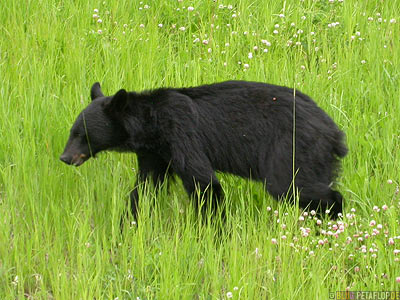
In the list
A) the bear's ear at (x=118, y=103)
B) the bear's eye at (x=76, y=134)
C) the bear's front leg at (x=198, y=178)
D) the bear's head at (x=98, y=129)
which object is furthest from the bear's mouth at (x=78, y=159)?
the bear's front leg at (x=198, y=178)

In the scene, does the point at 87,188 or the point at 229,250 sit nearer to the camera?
the point at 229,250

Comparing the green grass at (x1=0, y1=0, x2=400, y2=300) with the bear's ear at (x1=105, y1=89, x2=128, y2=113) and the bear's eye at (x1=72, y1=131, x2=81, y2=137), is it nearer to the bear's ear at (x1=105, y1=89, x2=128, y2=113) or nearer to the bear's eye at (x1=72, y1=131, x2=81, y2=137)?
the bear's eye at (x1=72, y1=131, x2=81, y2=137)

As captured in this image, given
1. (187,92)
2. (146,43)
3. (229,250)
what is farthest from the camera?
(146,43)

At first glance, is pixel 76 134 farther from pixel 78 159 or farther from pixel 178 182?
pixel 178 182

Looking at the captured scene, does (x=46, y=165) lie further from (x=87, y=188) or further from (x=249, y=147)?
(x=249, y=147)

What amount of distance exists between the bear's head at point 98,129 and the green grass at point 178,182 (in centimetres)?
26

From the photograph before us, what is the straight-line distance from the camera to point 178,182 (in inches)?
215

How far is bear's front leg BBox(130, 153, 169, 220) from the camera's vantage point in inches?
202

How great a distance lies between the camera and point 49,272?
13.8 ft

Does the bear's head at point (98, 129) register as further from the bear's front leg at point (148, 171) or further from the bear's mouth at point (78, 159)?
the bear's front leg at point (148, 171)

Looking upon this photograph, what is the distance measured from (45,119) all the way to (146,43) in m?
1.46

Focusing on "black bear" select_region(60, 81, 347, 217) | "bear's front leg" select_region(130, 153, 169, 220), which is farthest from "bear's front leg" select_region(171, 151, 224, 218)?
"bear's front leg" select_region(130, 153, 169, 220)

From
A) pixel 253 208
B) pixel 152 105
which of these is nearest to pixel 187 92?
pixel 152 105

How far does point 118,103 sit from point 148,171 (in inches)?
22.0
